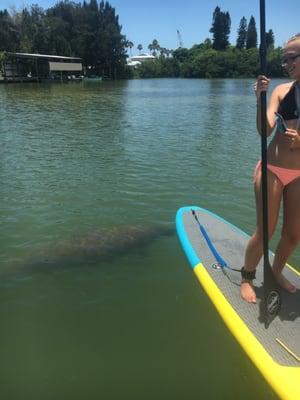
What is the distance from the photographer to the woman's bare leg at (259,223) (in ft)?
13.0

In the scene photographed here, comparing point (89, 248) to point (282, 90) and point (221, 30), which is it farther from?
point (221, 30)

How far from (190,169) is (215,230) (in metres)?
6.88

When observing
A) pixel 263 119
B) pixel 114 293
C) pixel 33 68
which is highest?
pixel 33 68

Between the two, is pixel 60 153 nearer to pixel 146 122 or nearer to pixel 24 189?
pixel 24 189

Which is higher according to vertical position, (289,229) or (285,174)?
(285,174)

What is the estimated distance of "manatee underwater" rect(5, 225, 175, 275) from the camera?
22.0 ft

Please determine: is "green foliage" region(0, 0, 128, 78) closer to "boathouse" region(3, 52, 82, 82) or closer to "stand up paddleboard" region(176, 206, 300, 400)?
"boathouse" region(3, 52, 82, 82)

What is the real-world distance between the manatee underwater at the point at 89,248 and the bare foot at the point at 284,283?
120 inches

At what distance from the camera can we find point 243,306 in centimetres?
419

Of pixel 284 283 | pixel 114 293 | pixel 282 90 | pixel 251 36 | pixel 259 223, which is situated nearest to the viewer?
pixel 282 90

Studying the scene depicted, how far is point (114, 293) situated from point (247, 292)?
224 cm

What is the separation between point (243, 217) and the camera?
901 centimetres

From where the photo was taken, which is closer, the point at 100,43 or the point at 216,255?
the point at 216,255

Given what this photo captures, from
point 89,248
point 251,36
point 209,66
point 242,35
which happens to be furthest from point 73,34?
point 89,248
